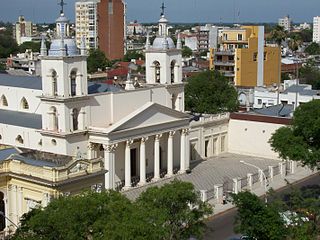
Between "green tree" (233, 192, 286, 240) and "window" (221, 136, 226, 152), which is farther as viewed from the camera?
"window" (221, 136, 226, 152)

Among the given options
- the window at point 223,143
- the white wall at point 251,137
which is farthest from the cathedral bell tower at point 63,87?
the white wall at point 251,137

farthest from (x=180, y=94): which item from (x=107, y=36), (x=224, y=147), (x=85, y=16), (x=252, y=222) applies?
(x=85, y=16)

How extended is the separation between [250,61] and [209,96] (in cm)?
2350

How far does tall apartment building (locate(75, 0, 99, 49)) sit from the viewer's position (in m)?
159

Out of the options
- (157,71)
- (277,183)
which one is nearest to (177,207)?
(277,183)

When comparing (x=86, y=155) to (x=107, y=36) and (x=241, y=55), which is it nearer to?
(x=241, y=55)

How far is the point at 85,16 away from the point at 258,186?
12161 centimetres

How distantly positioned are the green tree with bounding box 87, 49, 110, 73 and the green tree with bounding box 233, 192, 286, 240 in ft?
302

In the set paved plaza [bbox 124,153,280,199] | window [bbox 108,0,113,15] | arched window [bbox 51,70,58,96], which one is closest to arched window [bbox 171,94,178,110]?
paved plaza [bbox 124,153,280,199]

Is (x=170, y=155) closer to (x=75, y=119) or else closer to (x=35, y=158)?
(x=75, y=119)

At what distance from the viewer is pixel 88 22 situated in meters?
161

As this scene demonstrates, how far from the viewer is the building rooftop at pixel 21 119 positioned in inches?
1877

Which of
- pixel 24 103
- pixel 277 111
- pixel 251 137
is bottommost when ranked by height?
pixel 251 137

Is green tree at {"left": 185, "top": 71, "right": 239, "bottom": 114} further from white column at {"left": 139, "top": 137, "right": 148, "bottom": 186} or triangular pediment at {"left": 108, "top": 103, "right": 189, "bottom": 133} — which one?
white column at {"left": 139, "top": 137, "right": 148, "bottom": 186}
